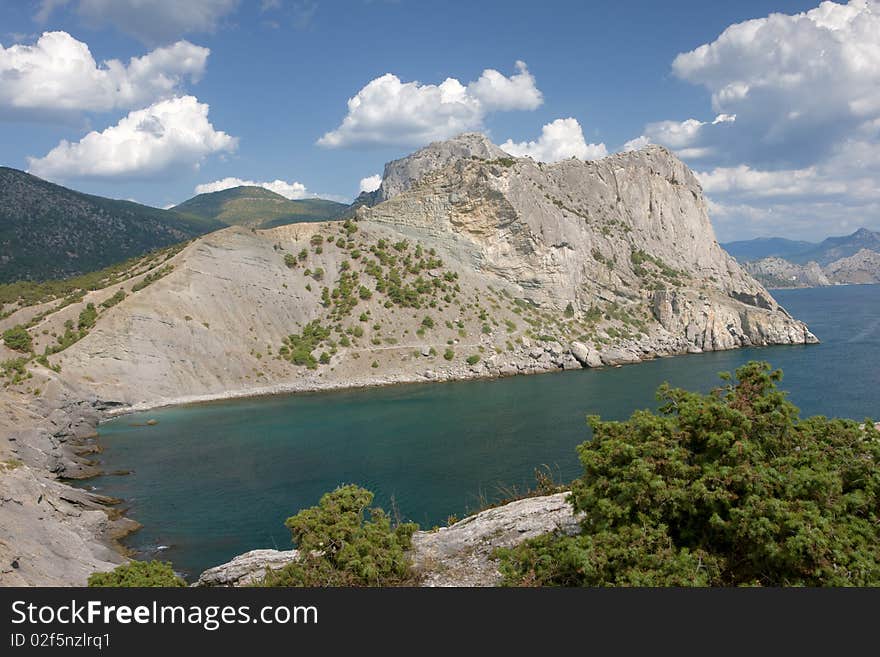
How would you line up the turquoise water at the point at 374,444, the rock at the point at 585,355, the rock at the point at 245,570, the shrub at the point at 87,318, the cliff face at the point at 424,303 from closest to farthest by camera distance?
the rock at the point at 245,570 → the turquoise water at the point at 374,444 → the shrub at the point at 87,318 → the cliff face at the point at 424,303 → the rock at the point at 585,355

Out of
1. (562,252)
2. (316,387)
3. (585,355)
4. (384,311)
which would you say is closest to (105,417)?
(316,387)

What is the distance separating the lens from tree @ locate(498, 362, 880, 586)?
971 centimetres

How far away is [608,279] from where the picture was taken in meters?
98.7

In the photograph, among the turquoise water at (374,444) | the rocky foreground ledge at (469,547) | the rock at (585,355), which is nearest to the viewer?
the rocky foreground ledge at (469,547)

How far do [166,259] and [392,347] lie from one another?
35954mm

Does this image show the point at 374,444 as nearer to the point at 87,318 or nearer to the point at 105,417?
the point at 105,417

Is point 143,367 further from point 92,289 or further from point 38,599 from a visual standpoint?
point 38,599

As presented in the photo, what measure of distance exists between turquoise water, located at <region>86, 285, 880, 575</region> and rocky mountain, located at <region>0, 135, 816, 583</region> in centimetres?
518

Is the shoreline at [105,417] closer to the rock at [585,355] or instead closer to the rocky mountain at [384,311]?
the rocky mountain at [384,311]

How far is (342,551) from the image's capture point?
13.1 m

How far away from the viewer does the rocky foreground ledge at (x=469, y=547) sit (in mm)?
13977

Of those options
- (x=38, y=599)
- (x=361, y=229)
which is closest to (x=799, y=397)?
(x=38, y=599)

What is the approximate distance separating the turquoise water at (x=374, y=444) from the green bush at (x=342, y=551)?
1320 centimetres

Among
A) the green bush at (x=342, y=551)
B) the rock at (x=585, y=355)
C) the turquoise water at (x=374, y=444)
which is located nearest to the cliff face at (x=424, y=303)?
the rock at (x=585, y=355)
